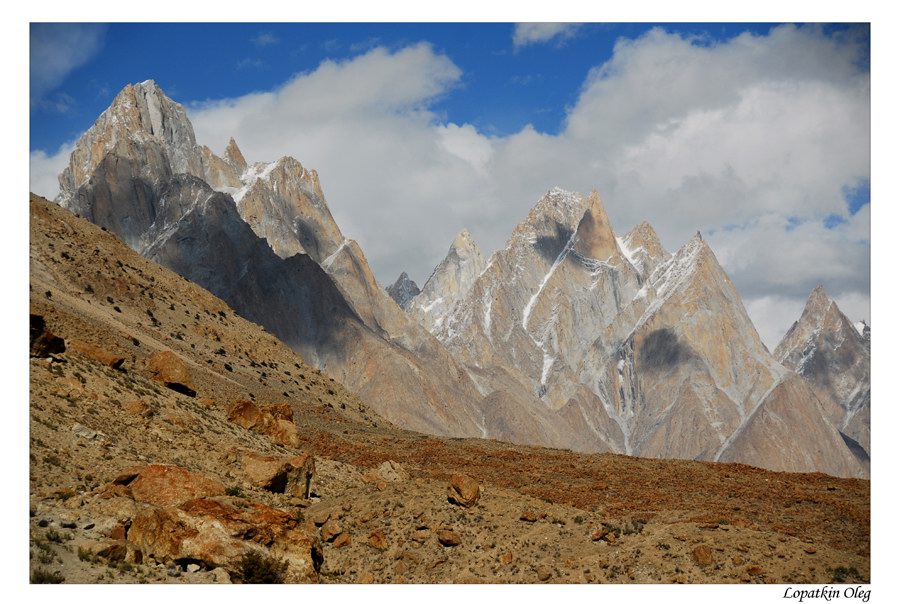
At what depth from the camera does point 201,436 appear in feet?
117

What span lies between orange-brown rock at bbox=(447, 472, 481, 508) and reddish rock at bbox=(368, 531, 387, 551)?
3.17 m

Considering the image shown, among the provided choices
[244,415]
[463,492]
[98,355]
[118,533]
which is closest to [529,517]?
[463,492]

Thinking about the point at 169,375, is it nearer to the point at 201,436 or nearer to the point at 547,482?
the point at 201,436

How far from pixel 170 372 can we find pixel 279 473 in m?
14.3

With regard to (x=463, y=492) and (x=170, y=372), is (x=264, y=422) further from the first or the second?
(x=463, y=492)

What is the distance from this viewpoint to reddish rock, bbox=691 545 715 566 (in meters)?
26.6

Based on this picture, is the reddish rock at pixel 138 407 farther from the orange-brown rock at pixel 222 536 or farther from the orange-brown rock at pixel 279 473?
the orange-brown rock at pixel 222 536

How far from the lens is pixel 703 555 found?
87.6 ft

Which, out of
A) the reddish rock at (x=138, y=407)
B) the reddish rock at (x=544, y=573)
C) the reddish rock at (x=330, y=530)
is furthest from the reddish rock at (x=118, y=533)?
the reddish rock at (x=544, y=573)

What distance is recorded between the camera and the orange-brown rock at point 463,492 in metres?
31.5

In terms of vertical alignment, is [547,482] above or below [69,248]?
below

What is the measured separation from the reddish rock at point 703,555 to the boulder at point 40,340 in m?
22.7
